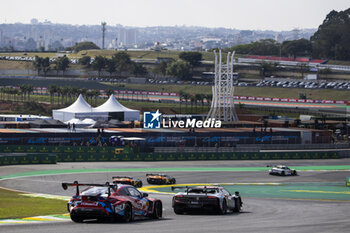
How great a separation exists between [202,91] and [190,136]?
4042 inches

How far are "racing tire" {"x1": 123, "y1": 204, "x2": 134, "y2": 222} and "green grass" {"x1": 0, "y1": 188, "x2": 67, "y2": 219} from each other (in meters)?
3.64

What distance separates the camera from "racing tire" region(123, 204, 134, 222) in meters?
19.8

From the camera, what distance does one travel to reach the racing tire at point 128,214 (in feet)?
64.9

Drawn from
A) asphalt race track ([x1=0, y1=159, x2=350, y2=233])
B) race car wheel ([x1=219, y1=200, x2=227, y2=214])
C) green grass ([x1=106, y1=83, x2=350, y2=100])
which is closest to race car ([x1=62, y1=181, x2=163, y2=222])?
asphalt race track ([x1=0, y1=159, x2=350, y2=233])

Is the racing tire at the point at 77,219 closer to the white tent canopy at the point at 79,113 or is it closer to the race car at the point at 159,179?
the race car at the point at 159,179

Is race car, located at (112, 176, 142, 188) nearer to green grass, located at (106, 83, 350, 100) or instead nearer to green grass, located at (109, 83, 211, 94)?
green grass, located at (106, 83, 350, 100)

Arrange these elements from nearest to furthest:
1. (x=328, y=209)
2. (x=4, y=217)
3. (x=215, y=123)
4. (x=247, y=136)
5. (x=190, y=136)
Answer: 1. (x=4, y=217)
2. (x=328, y=209)
3. (x=190, y=136)
4. (x=247, y=136)
5. (x=215, y=123)

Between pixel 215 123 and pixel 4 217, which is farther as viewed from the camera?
pixel 215 123

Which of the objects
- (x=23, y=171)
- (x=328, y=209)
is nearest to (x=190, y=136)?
(x=23, y=171)

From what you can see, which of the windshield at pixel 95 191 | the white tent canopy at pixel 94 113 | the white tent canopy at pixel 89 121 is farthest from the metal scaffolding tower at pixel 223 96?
the windshield at pixel 95 191

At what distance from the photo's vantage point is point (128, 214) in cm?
1994

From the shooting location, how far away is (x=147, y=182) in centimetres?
4628

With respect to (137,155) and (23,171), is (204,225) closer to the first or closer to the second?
(23,171)

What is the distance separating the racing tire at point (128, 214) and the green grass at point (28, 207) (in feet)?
11.9
